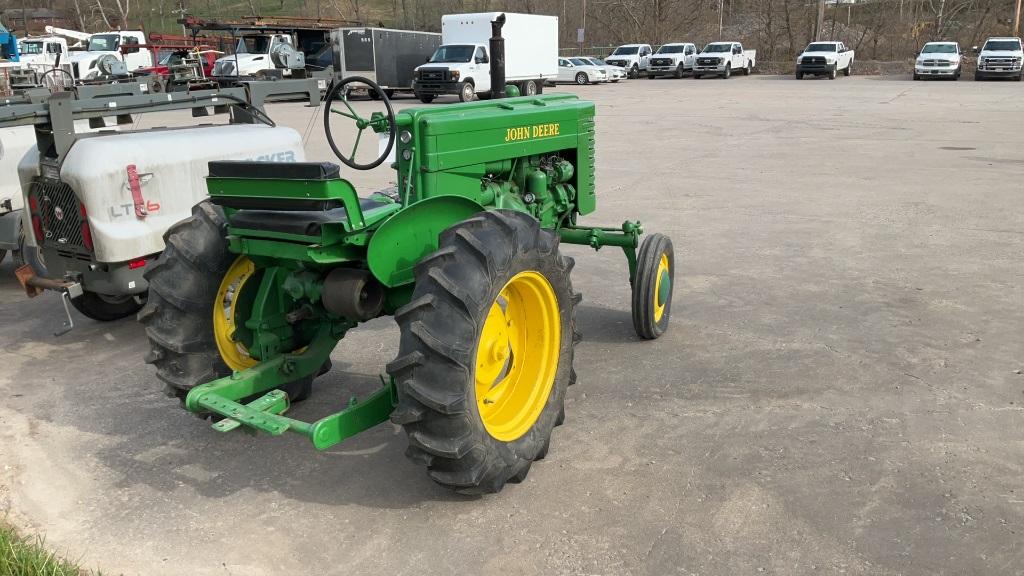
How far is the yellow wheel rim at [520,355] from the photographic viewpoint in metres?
3.91

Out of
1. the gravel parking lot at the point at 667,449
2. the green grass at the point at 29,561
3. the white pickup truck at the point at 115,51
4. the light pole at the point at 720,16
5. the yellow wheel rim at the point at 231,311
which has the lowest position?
the gravel parking lot at the point at 667,449

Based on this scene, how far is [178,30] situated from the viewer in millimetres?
66312

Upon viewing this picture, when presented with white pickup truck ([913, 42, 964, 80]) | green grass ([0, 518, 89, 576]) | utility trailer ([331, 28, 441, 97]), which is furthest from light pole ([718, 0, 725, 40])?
green grass ([0, 518, 89, 576])

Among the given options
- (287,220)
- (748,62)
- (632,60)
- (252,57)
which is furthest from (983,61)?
(287,220)

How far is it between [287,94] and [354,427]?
4458mm

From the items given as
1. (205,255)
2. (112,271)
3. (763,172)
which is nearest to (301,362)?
(205,255)

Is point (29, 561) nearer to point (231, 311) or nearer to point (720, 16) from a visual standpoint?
point (231, 311)

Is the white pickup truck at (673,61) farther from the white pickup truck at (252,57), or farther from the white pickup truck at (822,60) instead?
the white pickup truck at (252,57)

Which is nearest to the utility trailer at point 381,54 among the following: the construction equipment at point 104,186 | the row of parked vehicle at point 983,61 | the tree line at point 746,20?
the row of parked vehicle at point 983,61

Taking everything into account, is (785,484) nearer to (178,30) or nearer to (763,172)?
(763,172)

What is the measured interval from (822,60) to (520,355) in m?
35.5

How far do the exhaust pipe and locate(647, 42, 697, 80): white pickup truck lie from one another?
119 feet

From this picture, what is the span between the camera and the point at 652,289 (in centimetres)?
561

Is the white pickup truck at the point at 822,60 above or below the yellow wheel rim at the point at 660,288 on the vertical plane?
above
